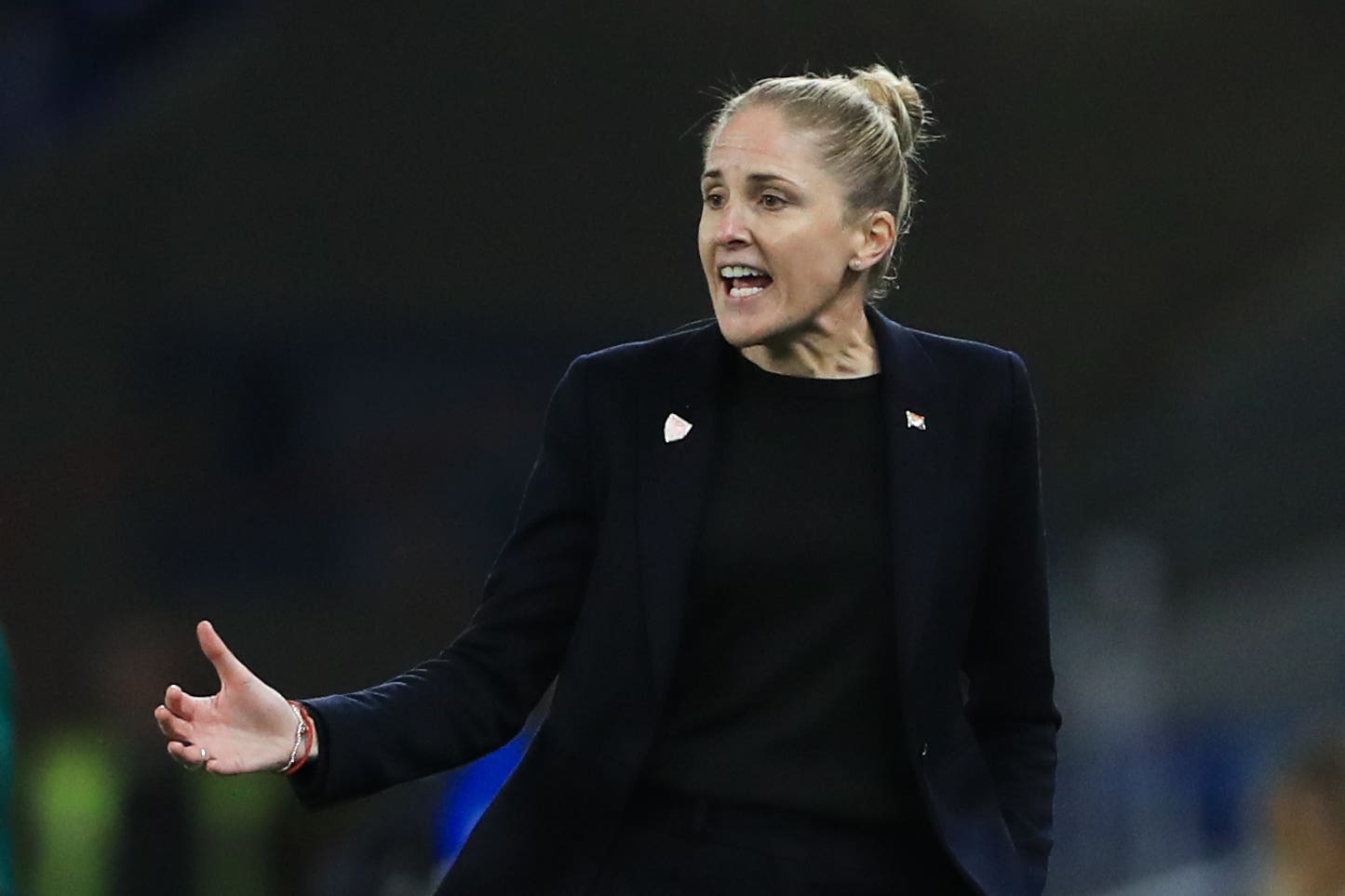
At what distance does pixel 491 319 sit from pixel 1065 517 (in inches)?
67.5

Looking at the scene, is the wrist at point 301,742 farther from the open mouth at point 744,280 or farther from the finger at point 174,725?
the open mouth at point 744,280

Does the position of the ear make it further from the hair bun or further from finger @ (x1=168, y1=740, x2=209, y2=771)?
finger @ (x1=168, y1=740, x2=209, y2=771)

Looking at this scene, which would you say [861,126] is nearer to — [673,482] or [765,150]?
[765,150]

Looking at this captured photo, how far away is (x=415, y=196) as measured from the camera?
6.51m

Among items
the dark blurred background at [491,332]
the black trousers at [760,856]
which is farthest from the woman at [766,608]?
the dark blurred background at [491,332]

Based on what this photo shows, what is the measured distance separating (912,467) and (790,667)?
0.79 feet

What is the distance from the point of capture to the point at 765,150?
2.40 meters

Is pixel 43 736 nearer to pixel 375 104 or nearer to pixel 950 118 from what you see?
pixel 375 104

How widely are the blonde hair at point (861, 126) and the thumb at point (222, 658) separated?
749 millimetres

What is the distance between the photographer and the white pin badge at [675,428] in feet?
7.83

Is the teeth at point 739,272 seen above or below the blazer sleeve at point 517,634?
above

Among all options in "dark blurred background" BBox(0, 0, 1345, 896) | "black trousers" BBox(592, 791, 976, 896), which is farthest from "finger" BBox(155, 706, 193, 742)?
"dark blurred background" BBox(0, 0, 1345, 896)

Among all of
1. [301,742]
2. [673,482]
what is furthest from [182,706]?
[673,482]

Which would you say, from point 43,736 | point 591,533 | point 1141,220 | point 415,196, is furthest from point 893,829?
point 1141,220
